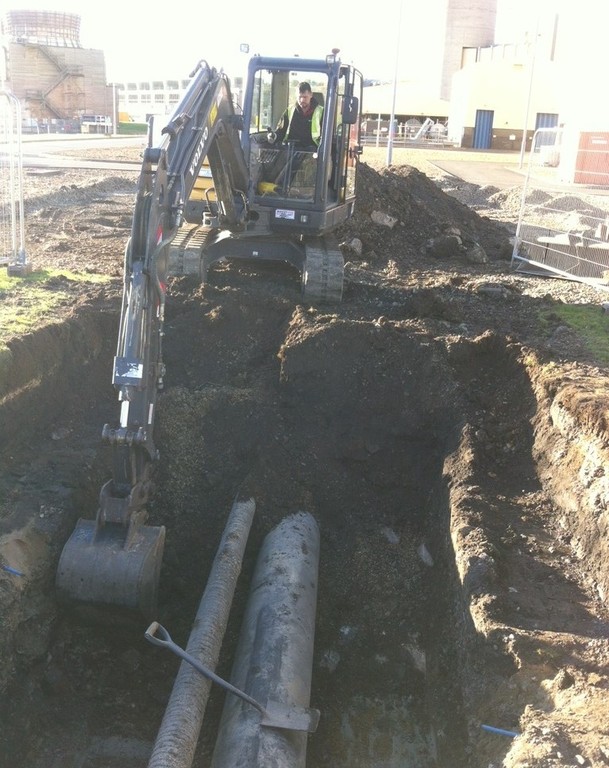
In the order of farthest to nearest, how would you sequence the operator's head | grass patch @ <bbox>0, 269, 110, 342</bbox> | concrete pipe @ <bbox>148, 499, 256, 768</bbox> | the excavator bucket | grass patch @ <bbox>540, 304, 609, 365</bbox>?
the operator's head, grass patch @ <bbox>540, 304, 609, 365</bbox>, grass patch @ <bbox>0, 269, 110, 342</bbox>, the excavator bucket, concrete pipe @ <bbox>148, 499, 256, 768</bbox>

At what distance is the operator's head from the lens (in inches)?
358

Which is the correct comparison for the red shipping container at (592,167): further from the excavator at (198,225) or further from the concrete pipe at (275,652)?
the concrete pipe at (275,652)

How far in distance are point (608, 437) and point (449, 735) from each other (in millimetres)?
2656

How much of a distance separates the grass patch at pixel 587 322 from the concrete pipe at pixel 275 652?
4.27 metres

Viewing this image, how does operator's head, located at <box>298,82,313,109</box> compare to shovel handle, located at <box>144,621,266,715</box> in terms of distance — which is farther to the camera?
operator's head, located at <box>298,82,313,109</box>

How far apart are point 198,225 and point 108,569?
6.61m

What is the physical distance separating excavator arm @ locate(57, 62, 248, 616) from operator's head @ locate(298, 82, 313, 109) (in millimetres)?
3739

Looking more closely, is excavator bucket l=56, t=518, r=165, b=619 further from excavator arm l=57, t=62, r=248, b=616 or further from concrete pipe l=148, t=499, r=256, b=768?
concrete pipe l=148, t=499, r=256, b=768

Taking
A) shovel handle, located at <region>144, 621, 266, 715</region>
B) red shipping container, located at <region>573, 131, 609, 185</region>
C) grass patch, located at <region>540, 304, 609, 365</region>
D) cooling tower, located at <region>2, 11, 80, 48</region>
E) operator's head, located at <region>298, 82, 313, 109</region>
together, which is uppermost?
cooling tower, located at <region>2, 11, 80, 48</region>

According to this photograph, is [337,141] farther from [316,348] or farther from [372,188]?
[372,188]

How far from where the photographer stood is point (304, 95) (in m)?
9.16

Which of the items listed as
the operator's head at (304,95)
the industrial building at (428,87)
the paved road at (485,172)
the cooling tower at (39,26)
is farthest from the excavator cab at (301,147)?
the cooling tower at (39,26)

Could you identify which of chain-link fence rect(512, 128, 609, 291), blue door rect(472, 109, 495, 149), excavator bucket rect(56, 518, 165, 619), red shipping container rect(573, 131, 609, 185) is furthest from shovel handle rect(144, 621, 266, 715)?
blue door rect(472, 109, 495, 149)

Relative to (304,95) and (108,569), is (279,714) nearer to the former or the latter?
(108,569)
